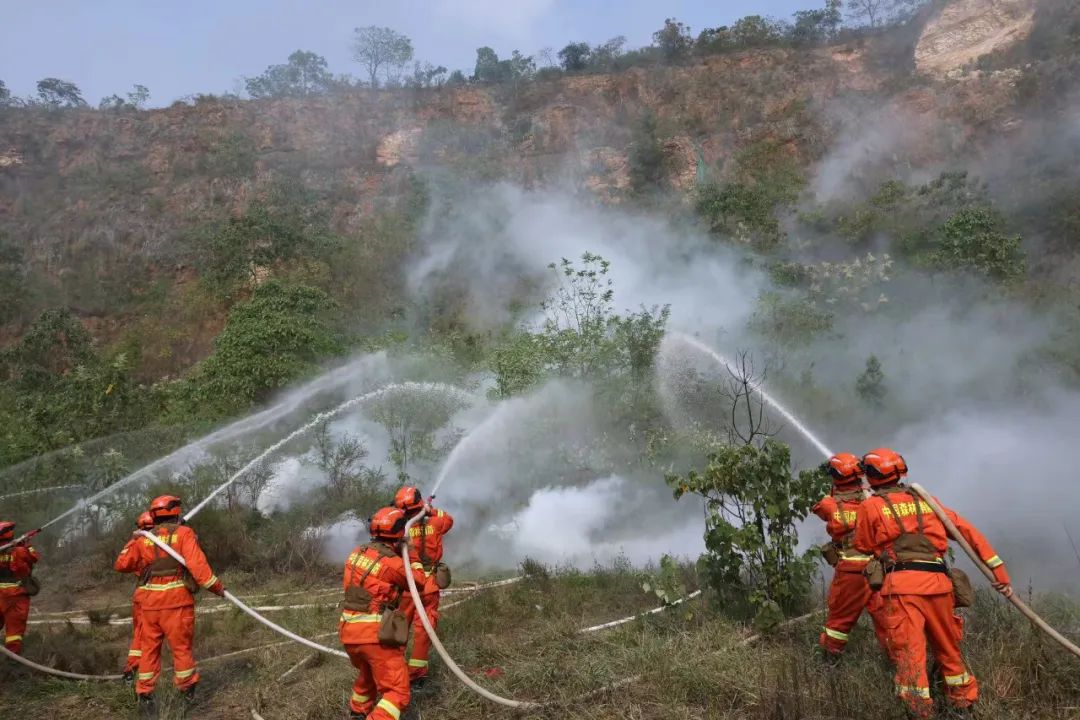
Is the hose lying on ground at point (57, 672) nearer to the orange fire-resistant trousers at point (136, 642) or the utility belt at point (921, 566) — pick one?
the orange fire-resistant trousers at point (136, 642)

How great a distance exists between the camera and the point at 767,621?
5535mm

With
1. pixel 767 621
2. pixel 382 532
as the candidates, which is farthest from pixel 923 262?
pixel 382 532

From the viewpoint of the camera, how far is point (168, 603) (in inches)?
227

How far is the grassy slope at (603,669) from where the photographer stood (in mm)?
4305

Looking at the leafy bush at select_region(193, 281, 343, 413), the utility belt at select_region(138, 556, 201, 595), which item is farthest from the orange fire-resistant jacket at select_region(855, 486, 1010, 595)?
the leafy bush at select_region(193, 281, 343, 413)

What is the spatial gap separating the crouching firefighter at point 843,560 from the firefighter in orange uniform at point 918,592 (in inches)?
24.7

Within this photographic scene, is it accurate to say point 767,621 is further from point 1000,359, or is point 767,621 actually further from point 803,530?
point 1000,359

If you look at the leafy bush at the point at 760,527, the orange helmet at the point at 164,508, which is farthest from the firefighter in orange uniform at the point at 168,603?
the leafy bush at the point at 760,527

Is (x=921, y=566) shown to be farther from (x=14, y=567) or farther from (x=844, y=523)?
(x=14, y=567)

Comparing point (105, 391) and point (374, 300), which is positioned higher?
point (374, 300)

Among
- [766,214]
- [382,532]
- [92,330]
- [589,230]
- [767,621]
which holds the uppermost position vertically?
[589,230]

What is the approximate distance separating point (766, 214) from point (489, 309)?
420 inches

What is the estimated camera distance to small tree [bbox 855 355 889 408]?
43.0 feet

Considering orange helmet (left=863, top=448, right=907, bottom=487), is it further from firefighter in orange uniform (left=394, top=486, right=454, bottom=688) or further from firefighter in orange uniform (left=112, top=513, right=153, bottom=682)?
firefighter in orange uniform (left=112, top=513, right=153, bottom=682)
